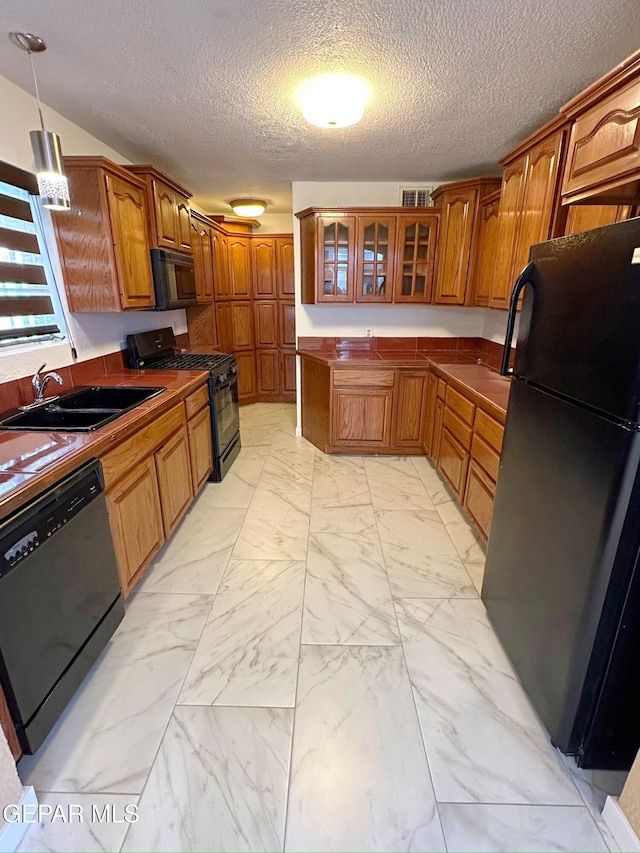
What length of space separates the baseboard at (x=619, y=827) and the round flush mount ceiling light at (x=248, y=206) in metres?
4.94

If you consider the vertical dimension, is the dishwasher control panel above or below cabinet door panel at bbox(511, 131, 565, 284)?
below

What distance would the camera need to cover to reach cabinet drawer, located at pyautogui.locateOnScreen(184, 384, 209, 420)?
2.67 m

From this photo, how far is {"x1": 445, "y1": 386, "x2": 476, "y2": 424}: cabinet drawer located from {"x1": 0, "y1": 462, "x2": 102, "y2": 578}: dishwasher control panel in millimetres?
2135

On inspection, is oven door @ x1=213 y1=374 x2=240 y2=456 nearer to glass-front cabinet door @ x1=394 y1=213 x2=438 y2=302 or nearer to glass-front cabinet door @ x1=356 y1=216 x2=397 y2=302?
glass-front cabinet door @ x1=356 y1=216 x2=397 y2=302

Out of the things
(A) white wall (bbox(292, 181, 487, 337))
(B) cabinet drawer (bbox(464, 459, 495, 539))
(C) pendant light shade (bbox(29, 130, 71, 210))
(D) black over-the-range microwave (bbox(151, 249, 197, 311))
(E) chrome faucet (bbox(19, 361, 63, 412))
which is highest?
(C) pendant light shade (bbox(29, 130, 71, 210))

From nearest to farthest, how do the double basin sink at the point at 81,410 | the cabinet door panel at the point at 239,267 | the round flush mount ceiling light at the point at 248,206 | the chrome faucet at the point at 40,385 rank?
1. the double basin sink at the point at 81,410
2. the chrome faucet at the point at 40,385
3. the round flush mount ceiling light at the point at 248,206
4. the cabinet door panel at the point at 239,267

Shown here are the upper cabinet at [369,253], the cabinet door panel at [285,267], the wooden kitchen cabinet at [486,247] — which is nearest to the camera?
the wooden kitchen cabinet at [486,247]

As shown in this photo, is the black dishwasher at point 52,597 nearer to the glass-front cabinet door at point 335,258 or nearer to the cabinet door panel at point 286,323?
the glass-front cabinet door at point 335,258

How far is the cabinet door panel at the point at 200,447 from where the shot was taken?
276 cm

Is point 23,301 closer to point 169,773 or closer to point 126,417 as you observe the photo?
point 126,417

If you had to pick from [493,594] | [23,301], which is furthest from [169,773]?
[23,301]

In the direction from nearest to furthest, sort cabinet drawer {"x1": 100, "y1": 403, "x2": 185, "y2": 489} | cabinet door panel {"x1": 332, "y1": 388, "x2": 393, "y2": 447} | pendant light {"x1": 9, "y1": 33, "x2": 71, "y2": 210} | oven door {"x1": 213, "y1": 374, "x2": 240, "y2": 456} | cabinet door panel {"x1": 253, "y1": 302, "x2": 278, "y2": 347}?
1. pendant light {"x1": 9, "y1": 33, "x2": 71, "y2": 210}
2. cabinet drawer {"x1": 100, "y1": 403, "x2": 185, "y2": 489}
3. oven door {"x1": 213, "y1": 374, "x2": 240, "y2": 456}
4. cabinet door panel {"x1": 332, "y1": 388, "x2": 393, "y2": 447}
5. cabinet door panel {"x1": 253, "y1": 302, "x2": 278, "y2": 347}

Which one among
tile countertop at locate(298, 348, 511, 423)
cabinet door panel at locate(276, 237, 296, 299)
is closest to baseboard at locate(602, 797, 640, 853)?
tile countertop at locate(298, 348, 511, 423)

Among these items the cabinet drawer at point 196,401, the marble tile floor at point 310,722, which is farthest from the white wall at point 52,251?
the marble tile floor at point 310,722
